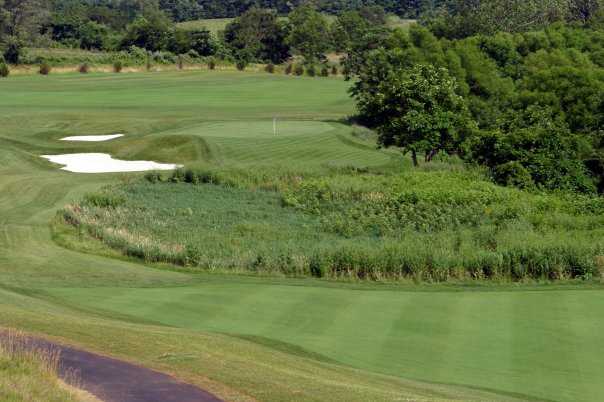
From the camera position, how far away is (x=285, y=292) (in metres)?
32.9

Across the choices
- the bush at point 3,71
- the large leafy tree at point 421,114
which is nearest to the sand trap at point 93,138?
the large leafy tree at point 421,114

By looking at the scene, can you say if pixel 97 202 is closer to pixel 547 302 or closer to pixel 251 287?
pixel 251 287

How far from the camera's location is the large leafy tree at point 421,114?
232 ft

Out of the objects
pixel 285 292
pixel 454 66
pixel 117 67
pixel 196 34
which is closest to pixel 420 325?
pixel 285 292

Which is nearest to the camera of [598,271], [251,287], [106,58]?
[251,287]

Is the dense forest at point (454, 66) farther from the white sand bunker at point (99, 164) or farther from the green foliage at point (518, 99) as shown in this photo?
the white sand bunker at point (99, 164)

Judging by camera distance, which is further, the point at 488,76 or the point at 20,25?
the point at 20,25

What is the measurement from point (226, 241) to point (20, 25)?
11485 centimetres

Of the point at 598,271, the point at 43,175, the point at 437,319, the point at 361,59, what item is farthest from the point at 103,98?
the point at 437,319

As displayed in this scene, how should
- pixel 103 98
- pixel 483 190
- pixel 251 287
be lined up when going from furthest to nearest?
pixel 103 98
pixel 483 190
pixel 251 287

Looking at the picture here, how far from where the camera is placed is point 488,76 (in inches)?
3846

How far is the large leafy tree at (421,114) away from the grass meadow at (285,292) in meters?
2.19

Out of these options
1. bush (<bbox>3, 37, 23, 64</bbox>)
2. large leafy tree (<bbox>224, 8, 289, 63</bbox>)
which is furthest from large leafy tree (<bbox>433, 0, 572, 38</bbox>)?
bush (<bbox>3, 37, 23, 64</bbox>)

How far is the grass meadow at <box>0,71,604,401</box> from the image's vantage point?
22.0m
